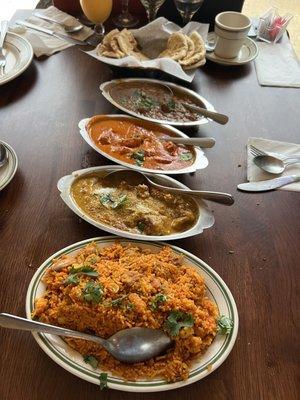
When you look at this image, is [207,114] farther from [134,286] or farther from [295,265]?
[134,286]

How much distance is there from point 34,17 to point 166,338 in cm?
192

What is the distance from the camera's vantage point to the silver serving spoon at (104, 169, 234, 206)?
1286 millimetres

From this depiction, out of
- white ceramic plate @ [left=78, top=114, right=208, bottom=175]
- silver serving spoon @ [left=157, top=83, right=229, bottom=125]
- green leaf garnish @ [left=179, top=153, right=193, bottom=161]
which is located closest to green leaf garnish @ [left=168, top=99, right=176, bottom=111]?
silver serving spoon @ [left=157, top=83, right=229, bottom=125]

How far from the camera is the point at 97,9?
2035 millimetres

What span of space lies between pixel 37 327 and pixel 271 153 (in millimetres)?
1082

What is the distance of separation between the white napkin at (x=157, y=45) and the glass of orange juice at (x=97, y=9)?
188mm

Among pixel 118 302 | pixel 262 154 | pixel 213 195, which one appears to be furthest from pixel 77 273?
pixel 262 154

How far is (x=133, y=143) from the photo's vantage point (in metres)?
1.50

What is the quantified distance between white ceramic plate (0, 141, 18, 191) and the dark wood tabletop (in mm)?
51

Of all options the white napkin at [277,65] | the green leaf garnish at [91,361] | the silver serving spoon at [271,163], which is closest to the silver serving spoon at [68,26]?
the white napkin at [277,65]

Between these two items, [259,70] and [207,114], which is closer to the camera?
[207,114]

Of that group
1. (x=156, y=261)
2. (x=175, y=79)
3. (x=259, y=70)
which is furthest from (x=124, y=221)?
(x=259, y=70)

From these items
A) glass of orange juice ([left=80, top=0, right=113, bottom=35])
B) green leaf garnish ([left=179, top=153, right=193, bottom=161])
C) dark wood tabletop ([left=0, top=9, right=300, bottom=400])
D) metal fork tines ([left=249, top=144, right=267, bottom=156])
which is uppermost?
glass of orange juice ([left=80, top=0, right=113, bottom=35])

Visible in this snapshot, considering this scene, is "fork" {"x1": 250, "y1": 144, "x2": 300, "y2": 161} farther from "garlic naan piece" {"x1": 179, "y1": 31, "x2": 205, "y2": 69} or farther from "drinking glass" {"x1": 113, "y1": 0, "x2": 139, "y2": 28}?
"drinking glass" {"x1": 113, "y1": 0, "x2": 139, "y2": 28}
